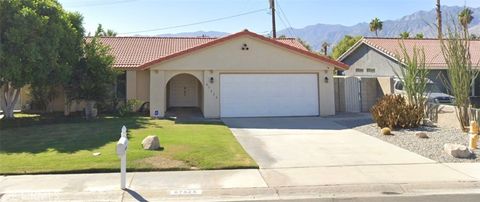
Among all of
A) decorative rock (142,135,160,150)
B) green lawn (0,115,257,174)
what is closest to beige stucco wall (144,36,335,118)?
green lawn (0,115,257,174)

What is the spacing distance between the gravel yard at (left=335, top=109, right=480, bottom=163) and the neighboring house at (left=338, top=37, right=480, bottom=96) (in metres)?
12.6

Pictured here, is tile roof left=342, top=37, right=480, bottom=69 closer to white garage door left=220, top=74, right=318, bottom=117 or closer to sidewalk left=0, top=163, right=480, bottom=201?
white garage door left=220, top=74, right=318, bottom=117

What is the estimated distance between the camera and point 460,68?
15148mm

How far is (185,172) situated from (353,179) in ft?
10.7

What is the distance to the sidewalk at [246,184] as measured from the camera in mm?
7906

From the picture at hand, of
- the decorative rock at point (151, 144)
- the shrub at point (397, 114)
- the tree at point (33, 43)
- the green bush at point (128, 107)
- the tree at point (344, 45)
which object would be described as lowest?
the decorative rock at point (151, 144)

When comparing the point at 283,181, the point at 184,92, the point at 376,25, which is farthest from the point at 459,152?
the point at 376,25

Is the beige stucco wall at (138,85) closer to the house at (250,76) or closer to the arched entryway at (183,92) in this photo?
the house at (250,76)

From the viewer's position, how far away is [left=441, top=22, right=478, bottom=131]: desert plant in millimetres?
15078

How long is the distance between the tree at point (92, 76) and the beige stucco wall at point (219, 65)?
1913mm

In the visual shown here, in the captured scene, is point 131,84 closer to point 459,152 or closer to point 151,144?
point 151,144

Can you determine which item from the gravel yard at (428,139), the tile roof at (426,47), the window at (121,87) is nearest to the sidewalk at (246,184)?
the gravel yard at (428,139)

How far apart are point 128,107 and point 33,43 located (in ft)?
19.7

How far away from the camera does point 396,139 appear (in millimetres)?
14055
